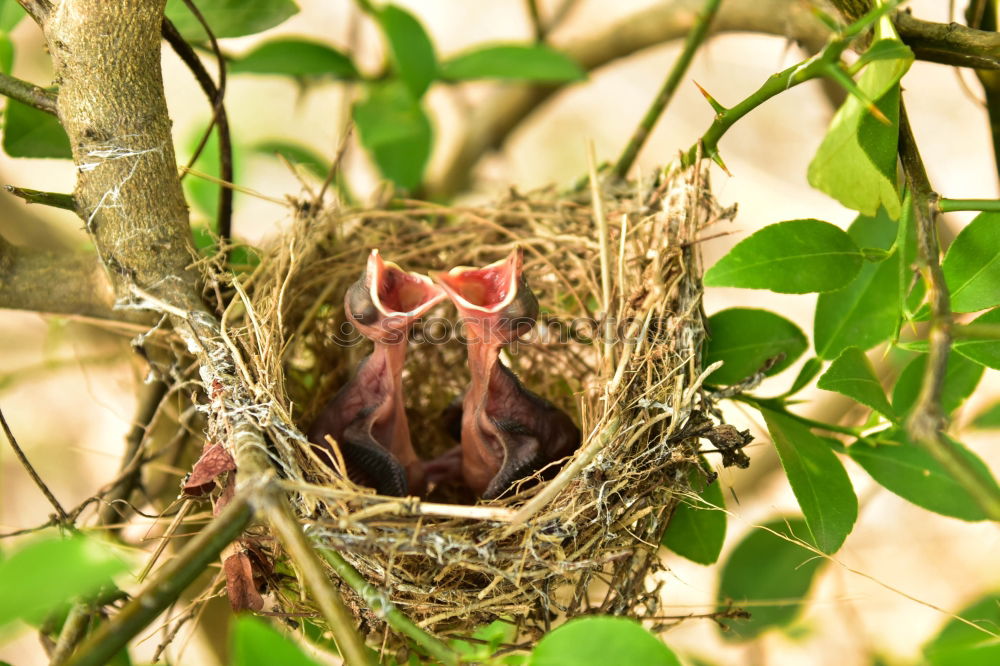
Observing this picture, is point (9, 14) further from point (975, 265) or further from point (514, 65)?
point (975, 265)

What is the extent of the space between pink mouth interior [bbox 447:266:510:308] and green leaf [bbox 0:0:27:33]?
1.70 feet

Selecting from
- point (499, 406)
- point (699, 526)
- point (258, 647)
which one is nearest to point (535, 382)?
point (499, 406)

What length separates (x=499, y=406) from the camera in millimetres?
1064

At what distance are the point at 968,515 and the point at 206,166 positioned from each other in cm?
110

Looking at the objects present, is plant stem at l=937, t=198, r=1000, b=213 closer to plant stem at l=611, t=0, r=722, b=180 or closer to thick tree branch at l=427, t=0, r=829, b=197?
thick tree branch at l=427, t=0, r=829, b=197

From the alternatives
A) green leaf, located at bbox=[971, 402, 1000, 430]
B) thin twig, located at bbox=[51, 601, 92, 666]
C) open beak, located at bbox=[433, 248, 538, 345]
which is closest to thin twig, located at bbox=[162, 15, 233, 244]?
open beak, located at bbox=[433, 248, 538, 345]

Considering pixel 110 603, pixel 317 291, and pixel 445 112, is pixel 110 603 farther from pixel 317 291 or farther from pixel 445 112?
pixel 445 112

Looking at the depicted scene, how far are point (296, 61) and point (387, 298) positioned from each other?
1.44 feet

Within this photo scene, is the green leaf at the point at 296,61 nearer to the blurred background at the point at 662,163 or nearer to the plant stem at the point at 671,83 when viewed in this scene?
the blurred background at the point at 662,163

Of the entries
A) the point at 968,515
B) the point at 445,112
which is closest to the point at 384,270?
the point at 968,515

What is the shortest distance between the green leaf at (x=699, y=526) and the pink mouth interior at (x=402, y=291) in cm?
36

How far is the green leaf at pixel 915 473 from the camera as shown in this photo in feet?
2.70

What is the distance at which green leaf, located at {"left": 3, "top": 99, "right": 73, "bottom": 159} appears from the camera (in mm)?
876

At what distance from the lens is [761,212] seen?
2398 millimetres
